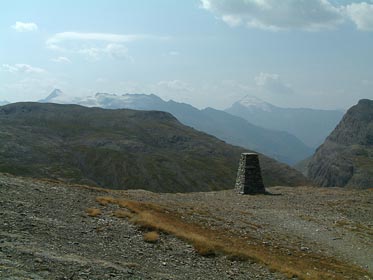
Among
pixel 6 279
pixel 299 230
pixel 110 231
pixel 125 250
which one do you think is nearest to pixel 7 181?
pixel 110 231

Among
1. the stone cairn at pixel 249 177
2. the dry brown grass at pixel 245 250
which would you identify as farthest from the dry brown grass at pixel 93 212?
the stone cairn at pixel 249 177

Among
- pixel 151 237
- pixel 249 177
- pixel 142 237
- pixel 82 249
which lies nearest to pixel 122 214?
pixel 142 237

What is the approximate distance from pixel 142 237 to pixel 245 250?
5.44 meters

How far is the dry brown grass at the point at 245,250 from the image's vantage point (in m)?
21.3

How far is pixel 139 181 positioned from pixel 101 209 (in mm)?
161460

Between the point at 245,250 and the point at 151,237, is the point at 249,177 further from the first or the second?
the point at 151,237

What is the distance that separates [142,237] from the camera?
2192 centimetres

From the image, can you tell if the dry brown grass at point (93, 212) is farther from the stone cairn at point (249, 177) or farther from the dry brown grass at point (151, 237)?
the stone cairn at point (249, 177)

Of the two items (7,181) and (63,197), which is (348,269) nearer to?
(63,197)

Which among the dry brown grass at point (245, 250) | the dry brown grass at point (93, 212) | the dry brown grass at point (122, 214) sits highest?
the dry brown grass at point (93, 212)

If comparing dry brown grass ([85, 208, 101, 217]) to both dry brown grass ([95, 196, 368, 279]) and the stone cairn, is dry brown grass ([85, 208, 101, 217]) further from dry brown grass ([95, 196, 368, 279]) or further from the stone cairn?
the stone cairn

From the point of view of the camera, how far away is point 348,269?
972 inches

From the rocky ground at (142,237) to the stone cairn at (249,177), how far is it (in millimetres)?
7170

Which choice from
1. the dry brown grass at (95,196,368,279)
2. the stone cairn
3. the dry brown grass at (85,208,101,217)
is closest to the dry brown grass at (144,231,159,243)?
the dry brown grass at (95,196,368,279)
